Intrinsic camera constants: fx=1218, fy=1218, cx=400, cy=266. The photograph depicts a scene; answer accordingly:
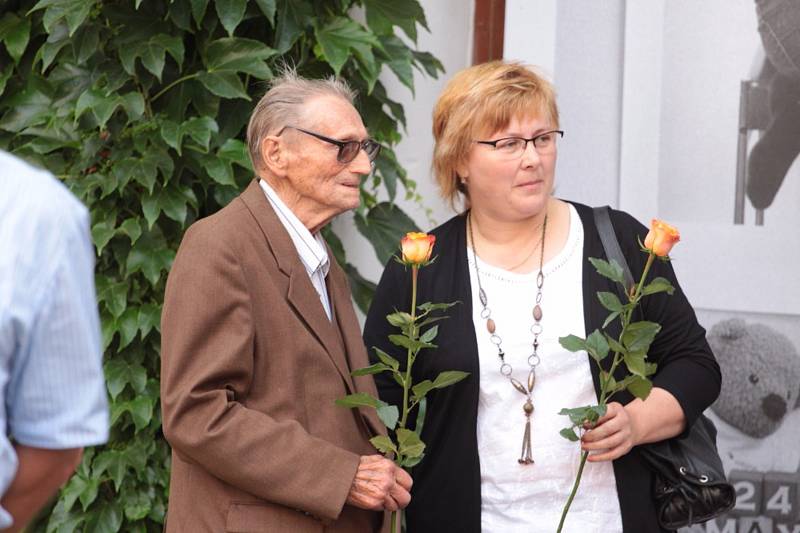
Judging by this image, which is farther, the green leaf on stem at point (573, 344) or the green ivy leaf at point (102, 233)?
the green ivy leaf at point (102, 233)

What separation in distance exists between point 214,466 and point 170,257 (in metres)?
1.38

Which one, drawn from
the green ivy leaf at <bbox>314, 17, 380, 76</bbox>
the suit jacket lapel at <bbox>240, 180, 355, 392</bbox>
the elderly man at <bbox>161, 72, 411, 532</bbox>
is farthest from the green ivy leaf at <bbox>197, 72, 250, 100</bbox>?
the suit jacket lapel at <bbox>240, 180, 355, 392</bbox>

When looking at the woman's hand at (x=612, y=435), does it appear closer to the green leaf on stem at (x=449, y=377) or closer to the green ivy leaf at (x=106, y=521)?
the green leaf on stem at (x=449, y=377)

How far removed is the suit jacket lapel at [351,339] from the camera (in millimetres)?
2393

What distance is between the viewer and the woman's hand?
7.88 feet

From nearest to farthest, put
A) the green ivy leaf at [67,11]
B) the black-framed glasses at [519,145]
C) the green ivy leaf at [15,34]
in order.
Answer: the black-framed glasses at [519,145]
the green ivy leaf at [67,11]
the green ivy leaf at [15,34]

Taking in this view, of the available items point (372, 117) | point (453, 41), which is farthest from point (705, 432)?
point (453, 41)

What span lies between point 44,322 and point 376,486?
40.9 inches

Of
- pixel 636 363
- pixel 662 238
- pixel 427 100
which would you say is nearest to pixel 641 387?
pixel 636 363

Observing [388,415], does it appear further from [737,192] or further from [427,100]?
[427,100]

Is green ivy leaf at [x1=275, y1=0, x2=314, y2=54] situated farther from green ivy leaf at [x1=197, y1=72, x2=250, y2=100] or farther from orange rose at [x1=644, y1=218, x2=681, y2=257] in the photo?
orange rose at [x1=644, y1=218, x2=681, y2=257]

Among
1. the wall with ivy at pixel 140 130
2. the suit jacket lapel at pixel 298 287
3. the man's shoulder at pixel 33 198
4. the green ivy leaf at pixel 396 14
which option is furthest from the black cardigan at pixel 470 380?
the man's shoulder at pixel 33 198

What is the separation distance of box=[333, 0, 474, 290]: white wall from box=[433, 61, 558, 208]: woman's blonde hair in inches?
54.6

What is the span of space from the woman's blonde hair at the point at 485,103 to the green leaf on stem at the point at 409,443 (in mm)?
723
